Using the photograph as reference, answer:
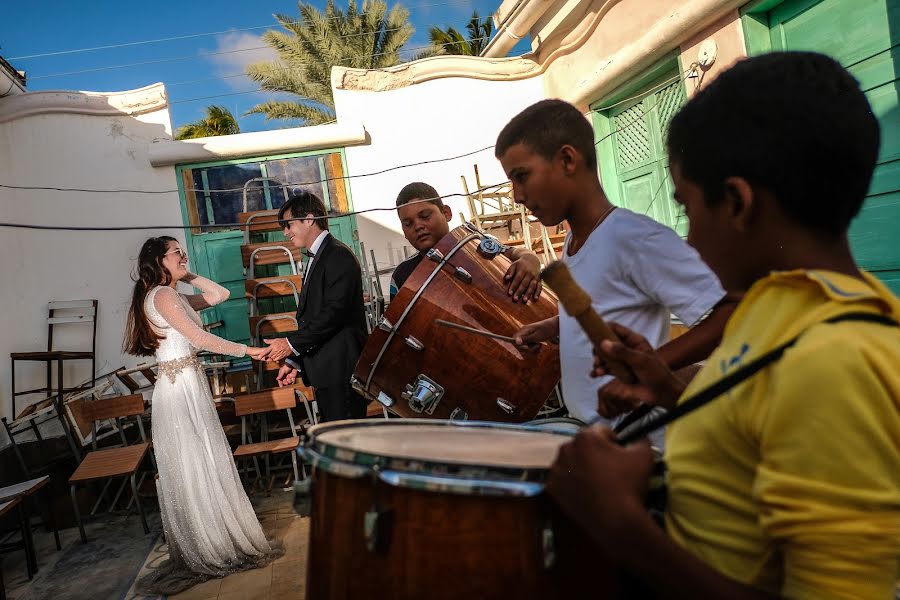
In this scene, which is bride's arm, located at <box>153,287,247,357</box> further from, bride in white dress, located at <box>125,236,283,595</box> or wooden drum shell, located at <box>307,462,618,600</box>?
wooden drum shell, located at <box>307,462,618,600</box>

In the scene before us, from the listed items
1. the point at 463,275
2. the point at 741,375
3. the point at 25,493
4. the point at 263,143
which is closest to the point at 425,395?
the point at 463,275

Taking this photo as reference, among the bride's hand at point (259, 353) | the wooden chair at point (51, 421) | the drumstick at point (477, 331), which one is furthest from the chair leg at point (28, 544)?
the drumstick at point (477, 331)

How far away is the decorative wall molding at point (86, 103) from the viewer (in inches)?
318

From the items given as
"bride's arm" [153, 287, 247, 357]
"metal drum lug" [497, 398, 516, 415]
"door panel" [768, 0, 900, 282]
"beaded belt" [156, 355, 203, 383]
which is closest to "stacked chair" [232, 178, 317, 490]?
"bride's arm" [153, 287, 247, 357]

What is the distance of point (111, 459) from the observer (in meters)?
5.14

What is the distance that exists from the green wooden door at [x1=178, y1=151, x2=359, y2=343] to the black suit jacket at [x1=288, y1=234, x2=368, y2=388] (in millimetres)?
4689

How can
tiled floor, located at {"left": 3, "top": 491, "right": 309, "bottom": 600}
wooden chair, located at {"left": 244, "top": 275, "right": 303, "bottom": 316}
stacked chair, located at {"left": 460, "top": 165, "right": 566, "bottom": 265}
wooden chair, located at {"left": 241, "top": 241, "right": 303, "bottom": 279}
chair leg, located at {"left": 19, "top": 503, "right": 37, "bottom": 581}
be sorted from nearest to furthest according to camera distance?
tiled floor, located at {"left": 3, "top": 491, "right": 309, "bottom": 600}, chair leg, located at {"left": 19, "top": 503, "right": 37, "bottom": 581}, wooden chair, located at {"left": 244, "top": 275, "right": 303, "bottom": 316}, wooden chair, located at {"left": 241, "top": 241, "right": 303, "bottom": 279}, stacked chair, located at {"left": 460, "top": 165, "right": 566, "bottom": 265}

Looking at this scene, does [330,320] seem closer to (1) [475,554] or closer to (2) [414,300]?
(2) [414,300]

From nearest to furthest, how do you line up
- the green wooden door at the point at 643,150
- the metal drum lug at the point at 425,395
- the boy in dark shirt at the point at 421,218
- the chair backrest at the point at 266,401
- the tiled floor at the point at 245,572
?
the metal drum lug at the point at 425,395 < the tiled floor at the point at 245,572 < the boy in dark shirt at the point at 421,218 < the chair backrest at the point at 266,401 < the green wooden door at the point at 643,150

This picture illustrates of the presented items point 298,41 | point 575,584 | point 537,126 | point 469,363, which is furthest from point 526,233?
point 298,41

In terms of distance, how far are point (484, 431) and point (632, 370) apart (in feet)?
1.31

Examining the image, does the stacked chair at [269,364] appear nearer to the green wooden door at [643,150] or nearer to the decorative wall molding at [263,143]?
the decorative wall molding at [263,143]

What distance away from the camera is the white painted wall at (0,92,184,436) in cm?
797

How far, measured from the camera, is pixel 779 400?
672 mm
